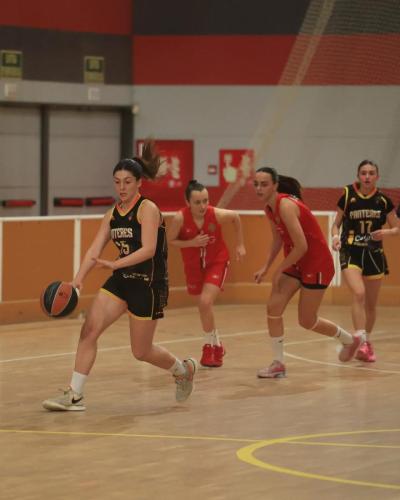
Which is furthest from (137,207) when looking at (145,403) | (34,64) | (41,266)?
(34,64)

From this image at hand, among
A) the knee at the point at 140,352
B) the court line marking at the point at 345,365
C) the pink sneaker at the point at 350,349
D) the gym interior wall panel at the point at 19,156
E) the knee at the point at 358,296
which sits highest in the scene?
the gym interior wall panel at the point at 19,156

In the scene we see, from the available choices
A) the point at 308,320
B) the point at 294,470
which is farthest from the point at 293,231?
the point at 294,470

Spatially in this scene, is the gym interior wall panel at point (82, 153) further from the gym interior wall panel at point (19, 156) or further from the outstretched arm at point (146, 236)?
the outstretched arm at point (146, 236)

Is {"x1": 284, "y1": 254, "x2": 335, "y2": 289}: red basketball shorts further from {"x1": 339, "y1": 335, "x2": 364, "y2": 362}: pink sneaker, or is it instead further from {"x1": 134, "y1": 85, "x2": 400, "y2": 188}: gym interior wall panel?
{"x1": 134, "y1": 85, "x2": 400, "y2": 188}: gym interior wall panel

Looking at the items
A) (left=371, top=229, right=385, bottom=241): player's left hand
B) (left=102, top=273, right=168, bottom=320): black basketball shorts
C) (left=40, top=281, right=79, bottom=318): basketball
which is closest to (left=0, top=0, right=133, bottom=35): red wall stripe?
(left=371, top=229, right=385, bottom=241): player's left hand

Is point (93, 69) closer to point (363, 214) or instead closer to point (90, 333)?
point (363, 214)

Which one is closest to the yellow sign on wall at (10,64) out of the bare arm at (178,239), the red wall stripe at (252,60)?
the red wall stripe at (252,60)

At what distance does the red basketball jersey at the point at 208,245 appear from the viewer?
12305 millimetres

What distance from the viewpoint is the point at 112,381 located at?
37.0 ft

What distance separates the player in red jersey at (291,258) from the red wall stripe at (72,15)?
33.3 ft

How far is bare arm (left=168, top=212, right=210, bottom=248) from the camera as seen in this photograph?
12.1m

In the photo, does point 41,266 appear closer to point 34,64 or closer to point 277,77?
point 34,64

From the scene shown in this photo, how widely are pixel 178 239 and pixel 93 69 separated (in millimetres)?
9776

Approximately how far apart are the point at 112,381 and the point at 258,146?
1083 centimetres
